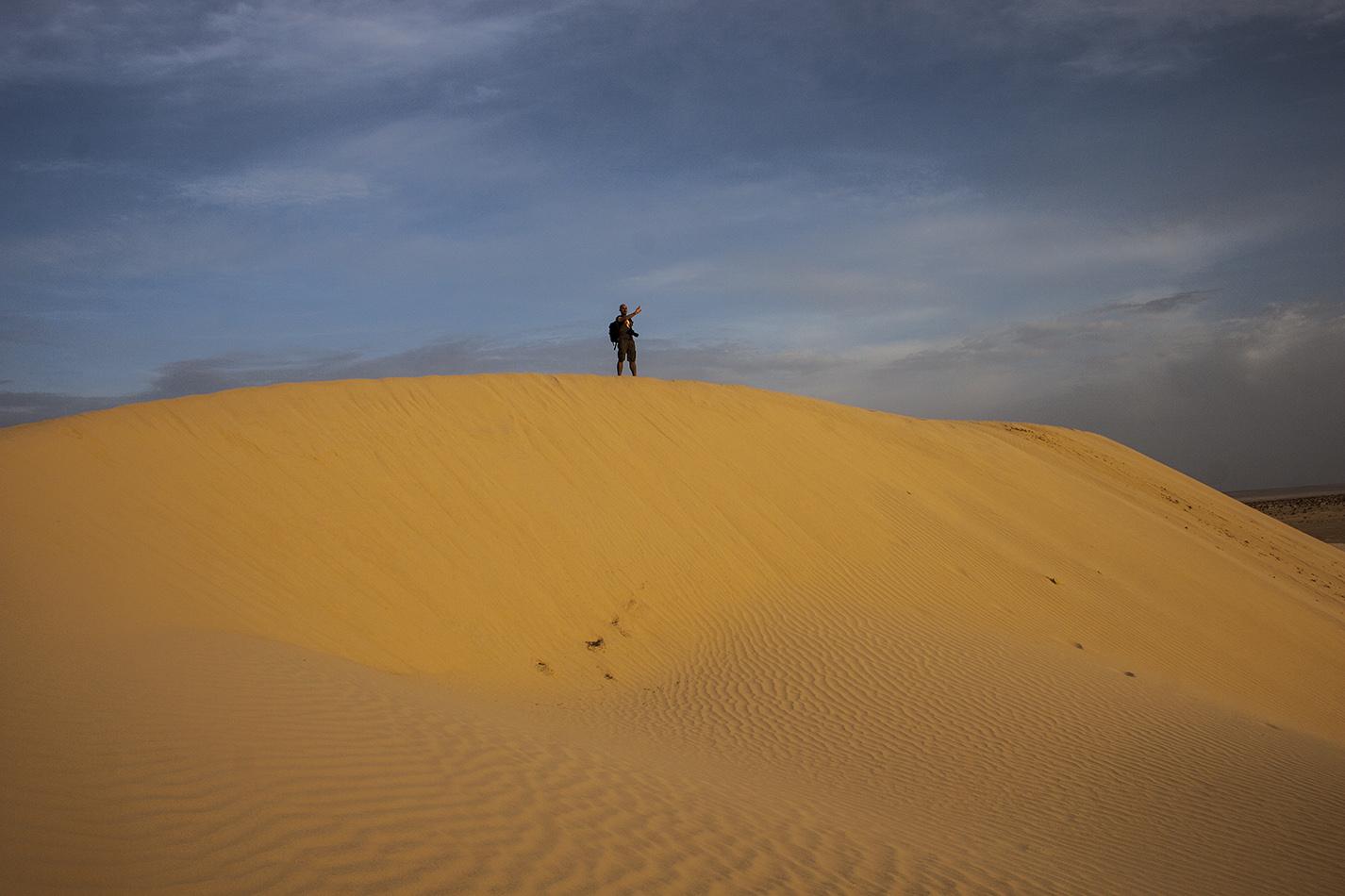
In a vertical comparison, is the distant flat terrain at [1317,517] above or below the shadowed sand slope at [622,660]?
below

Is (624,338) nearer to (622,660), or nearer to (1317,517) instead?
(622,660)

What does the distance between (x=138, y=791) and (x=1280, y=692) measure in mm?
14818

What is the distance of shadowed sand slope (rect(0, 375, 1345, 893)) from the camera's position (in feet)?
14.1

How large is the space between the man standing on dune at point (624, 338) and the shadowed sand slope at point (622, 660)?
2.38 feet

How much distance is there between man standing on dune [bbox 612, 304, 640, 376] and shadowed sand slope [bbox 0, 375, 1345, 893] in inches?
28.6

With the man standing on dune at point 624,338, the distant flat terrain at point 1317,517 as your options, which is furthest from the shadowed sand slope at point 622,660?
the distant flat terrain at point 1317,517

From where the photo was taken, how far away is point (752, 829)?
16.5 ft

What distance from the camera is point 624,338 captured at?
17125 millimetres

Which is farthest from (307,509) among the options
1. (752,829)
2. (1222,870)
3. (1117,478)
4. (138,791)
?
(1117,478)

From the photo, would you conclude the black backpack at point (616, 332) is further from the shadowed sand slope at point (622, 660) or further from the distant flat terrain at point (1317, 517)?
the distant flat terrain at point (1317, 517)

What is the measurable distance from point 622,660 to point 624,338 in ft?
27.7

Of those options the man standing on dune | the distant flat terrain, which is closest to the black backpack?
the man standing on dune

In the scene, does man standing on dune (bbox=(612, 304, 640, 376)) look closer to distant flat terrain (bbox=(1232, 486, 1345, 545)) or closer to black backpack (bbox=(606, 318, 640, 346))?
black backpack (bbox=(606, 318, 640, 346))

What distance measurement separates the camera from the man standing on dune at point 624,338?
16672mm
